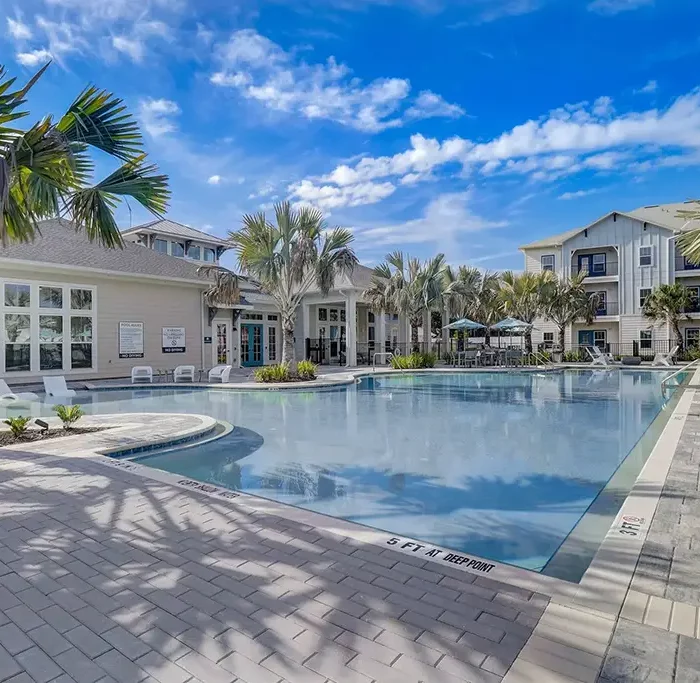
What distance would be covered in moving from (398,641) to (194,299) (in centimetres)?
1942

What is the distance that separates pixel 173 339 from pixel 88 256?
173 inches

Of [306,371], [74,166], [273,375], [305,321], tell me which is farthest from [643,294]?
[74,166]

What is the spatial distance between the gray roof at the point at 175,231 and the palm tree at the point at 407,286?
13945 mm

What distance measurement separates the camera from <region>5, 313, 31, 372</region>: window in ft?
50.1

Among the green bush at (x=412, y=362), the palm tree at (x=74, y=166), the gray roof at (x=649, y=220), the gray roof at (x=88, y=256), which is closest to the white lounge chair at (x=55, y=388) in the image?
the gray roof at (x=88, y=256)

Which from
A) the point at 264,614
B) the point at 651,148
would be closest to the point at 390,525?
the point at 264,614

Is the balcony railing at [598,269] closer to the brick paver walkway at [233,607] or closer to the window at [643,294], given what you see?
the window at [643,294]

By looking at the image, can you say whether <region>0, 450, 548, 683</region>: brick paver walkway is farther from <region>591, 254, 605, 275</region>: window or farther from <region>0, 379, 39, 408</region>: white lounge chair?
<region>591, 254, 605, 275</region>: window

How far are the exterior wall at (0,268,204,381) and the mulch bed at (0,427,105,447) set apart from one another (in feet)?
29.5

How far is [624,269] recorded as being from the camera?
30.4 meters

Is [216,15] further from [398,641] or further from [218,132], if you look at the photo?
[398,641]

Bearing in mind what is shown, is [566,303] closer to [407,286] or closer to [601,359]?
[601,359]

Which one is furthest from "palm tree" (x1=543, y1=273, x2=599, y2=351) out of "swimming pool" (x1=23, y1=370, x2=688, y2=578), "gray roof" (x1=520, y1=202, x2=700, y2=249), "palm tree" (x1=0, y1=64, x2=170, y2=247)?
"palm tree" (x1=0, y1=64, x2=170, y2=247)

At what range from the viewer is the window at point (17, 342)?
15.3 metres
